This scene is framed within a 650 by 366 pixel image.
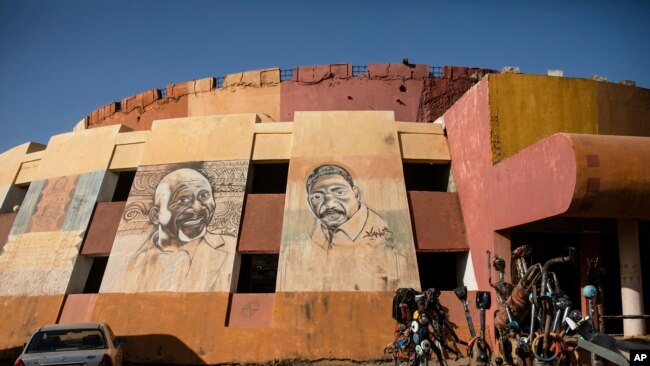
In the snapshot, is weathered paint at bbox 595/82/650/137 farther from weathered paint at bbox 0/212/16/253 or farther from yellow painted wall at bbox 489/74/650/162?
weathered paint at bbox 0/212/16/253

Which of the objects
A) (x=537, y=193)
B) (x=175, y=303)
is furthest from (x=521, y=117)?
(x=175, y=303)

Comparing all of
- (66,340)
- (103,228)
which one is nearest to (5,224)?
(103,228)

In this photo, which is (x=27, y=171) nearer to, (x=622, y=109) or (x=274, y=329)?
(x=274, y=329)

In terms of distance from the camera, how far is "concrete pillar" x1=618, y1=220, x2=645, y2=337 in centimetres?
1179

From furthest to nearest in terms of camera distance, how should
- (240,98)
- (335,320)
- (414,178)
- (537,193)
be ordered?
(240,98), (414,178), (335,320), (537,193)

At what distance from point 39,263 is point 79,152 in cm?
392

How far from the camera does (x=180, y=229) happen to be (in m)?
14.7

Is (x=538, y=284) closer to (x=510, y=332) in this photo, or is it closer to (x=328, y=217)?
(x=510, y=332)

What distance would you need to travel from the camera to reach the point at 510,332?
28.5ft

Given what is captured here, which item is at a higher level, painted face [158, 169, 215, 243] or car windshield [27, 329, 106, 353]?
painted face [158, 169, 215, 243]

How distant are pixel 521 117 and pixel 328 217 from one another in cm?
533

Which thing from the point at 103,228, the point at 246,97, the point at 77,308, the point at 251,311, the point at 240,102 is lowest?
the point at 77,308

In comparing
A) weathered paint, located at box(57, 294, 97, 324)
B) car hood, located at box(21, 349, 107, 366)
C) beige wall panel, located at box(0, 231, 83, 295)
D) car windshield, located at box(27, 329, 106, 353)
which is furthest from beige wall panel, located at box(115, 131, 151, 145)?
car hood, located at box(21, 349, 107, 366)

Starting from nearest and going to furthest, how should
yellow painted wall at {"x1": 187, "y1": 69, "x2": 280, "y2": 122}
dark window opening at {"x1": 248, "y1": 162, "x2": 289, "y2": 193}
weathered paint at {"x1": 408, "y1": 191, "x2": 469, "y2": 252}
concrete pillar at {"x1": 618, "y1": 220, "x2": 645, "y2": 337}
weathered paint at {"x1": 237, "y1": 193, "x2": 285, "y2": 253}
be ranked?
concrete pillar at {"x1": 618, "y1": 220, "x2": 645, "y2": 337}
weathered paint at {"x1": 408, "y1": 191, "x2": 469, "y2": 252}
weathered paint at {"x1": 237, "y1": 193, "x2": 285, "y2": 253}
dark window opening at {"x1": 248, "y1": 162, "x2": 289, "y2": 193}
yellow painted wall at {"x1": 187, "y1": 69, "x2": 280, "y2": 122}
